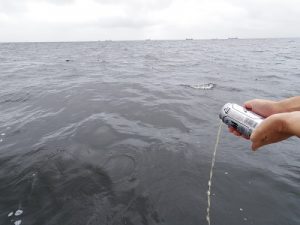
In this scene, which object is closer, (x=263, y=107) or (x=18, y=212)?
(x=263, y=107)

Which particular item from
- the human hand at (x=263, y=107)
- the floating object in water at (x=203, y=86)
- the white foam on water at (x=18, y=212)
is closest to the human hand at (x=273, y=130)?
the human hand at (x=263, y=107)

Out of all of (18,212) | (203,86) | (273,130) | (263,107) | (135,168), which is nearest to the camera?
(273,130)

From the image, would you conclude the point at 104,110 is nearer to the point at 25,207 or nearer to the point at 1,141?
the point at 1,141

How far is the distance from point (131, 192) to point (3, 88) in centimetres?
1273

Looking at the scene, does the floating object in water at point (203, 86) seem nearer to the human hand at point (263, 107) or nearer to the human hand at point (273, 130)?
the human hand at point (263, 107)

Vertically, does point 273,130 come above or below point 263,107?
above

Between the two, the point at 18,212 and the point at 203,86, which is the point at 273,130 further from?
the point at 203,86

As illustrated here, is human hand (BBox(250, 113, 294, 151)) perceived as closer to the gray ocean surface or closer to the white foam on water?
the gray ocean surface

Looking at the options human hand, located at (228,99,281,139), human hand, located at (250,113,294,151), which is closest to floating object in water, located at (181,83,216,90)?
human hand, located at (228,99,281,139)

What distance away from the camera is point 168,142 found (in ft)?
21.3

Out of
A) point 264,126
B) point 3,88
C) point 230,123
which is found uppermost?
point 264,126

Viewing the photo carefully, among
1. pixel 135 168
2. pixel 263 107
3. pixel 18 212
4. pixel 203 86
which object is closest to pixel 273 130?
pixel 263 107

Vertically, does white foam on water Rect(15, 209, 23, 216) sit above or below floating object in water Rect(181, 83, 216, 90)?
above

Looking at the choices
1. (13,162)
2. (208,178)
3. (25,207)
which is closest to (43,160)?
(13,162)
